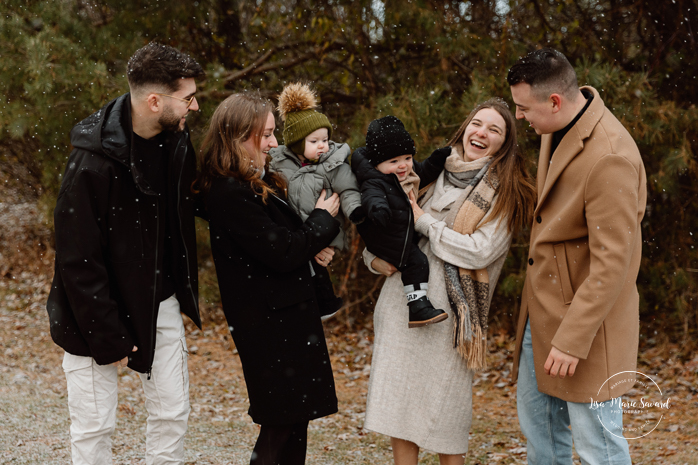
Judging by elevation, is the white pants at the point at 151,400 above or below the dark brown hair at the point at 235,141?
below

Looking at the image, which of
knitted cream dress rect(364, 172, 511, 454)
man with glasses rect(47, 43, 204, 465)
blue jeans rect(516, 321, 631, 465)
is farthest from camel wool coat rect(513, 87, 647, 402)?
man with glasses rect(47, 43, 204, 465)

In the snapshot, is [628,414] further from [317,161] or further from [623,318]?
[317,161]

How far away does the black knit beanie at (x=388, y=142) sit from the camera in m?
3.01

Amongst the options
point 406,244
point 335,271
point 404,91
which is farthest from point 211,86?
point 406,244

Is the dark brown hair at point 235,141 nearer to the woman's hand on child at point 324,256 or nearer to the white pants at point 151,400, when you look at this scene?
the woman's hand on child at point 324,256

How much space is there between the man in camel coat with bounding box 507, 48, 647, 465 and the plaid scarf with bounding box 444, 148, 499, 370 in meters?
0.28

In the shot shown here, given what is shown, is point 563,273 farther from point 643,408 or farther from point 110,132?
point 643,408

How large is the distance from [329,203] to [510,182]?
86 cm

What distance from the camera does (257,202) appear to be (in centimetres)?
277

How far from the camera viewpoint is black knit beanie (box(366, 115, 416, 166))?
9.89 ft

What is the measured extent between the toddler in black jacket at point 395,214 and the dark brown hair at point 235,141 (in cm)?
51

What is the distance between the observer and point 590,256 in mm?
2504

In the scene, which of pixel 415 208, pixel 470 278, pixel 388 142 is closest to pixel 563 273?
pixel 470 278

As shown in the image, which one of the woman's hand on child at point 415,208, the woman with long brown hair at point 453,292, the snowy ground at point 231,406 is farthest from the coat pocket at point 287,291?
the snowy ground at point 231,406
